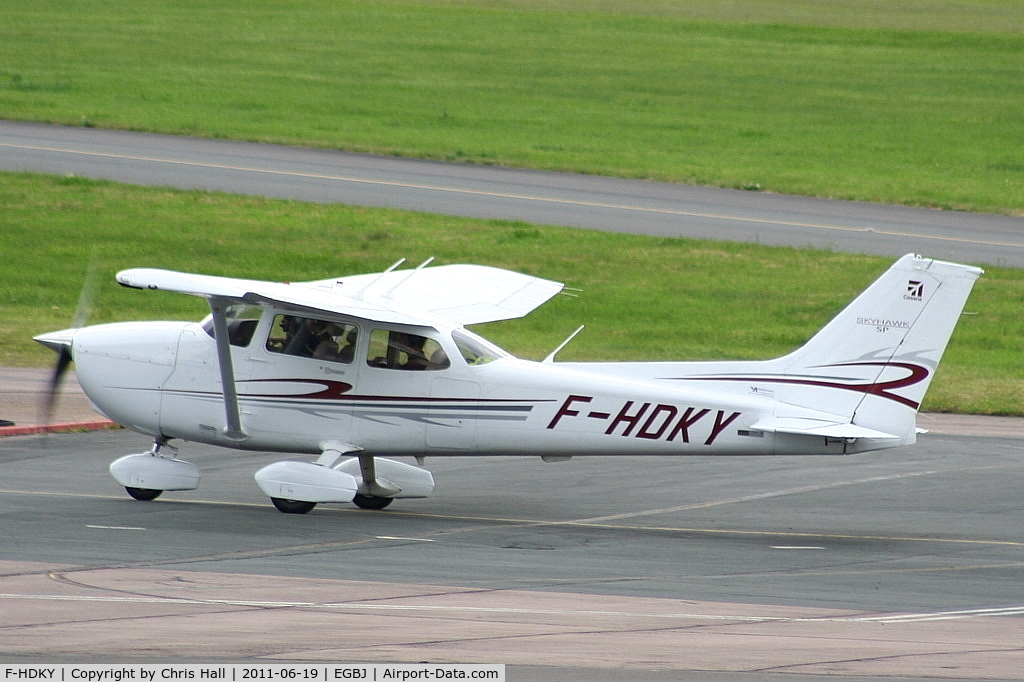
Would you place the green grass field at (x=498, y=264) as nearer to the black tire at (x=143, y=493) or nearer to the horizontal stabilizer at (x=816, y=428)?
the black tire at (x=143, y=493)

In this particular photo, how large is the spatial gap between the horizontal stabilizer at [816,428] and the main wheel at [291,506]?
4555mm

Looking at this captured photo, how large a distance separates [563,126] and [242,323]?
30161 millimetres

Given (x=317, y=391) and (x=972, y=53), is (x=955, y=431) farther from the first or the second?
Result: (x=972, y=53)

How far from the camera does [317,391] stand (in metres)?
14.5

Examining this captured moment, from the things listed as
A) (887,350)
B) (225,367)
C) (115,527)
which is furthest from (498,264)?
(115,527)

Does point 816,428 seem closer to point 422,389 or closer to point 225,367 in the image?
point 422,389

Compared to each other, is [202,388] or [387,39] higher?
[387,39]

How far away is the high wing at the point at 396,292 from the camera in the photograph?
13.5 metres

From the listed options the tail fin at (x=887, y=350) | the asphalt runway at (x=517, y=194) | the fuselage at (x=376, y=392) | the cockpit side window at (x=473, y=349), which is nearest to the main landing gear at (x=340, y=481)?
the fuselage at (x=376, y=392)

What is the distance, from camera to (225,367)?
14.3 m

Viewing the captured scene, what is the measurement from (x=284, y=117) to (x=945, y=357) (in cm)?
2361

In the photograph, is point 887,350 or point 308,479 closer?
point 887,350

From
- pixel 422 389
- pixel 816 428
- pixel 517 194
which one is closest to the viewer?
pixel 816 428

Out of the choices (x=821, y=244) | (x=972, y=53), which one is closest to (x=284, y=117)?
(x=821, y=244)
